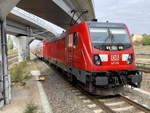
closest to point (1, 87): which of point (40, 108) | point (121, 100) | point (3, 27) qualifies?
point (40, 108)

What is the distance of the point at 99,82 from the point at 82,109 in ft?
3.84

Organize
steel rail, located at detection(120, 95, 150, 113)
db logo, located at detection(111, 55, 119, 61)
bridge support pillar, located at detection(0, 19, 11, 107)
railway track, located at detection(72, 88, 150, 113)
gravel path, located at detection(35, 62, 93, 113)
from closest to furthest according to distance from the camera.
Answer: steel rail, located at detection(120, 95, 150, 113) < railway track, located at detection(72, 88, 150, 113) < gravel path, located at detection(35, 62, 93, 113) < bridge support pillar, located at detection(0, 19, 11, 107) < db logo, located at detection(111, 55, 119, 61)

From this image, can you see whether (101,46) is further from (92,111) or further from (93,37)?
(92,111)

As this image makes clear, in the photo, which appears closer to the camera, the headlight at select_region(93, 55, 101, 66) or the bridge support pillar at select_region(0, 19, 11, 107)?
the bridge support pillar at select_region(0, 19, 11, 107)

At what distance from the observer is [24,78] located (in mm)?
11727

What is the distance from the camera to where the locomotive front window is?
24.8ft

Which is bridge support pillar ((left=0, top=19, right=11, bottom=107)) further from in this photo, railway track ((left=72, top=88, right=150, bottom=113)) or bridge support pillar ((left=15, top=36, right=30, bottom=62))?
bridge support pillar ((left=15, top=36, right=30, bottom=62))

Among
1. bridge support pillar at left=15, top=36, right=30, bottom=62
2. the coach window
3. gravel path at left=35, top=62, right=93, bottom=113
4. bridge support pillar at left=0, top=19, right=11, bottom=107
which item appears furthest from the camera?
bridge support pillar at left=15, top=36, right=30, bottom=62

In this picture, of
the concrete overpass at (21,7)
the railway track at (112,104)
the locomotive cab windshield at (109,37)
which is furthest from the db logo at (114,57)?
the concrete overpass at (21,7)

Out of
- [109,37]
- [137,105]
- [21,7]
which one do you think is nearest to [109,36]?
[109,37]

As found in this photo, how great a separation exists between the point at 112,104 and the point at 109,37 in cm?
265

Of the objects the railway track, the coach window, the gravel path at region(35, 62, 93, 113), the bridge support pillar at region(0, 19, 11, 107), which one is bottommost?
the gravel path at region(35, 62, 93, 113)

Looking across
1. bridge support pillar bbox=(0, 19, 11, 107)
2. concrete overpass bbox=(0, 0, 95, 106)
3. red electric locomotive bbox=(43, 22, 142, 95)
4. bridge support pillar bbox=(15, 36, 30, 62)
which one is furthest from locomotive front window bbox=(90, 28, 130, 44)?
bridge support pillar bbox=(15, 36, 30, 62)

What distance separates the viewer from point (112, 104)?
6.86m
